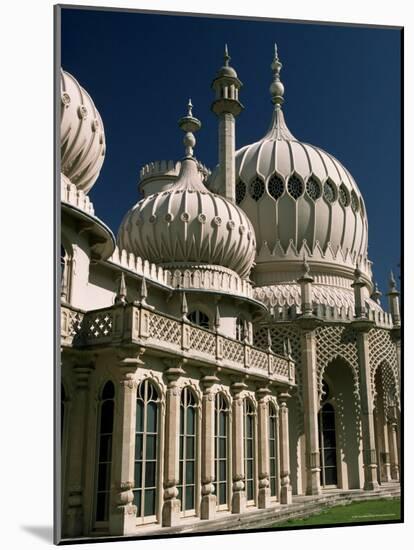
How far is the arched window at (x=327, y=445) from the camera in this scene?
1730 centimetres

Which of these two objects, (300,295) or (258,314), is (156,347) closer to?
(258,314)

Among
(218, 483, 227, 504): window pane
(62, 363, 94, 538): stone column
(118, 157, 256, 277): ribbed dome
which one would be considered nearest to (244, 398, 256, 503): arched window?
(218, 483, 227, 504): window pane

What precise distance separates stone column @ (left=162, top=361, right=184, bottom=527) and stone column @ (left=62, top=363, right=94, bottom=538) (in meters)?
1.29

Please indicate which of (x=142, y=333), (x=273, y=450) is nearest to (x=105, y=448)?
(x=142, y=333)

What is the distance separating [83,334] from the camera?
928cm

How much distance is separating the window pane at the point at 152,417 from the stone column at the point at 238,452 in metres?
2.54

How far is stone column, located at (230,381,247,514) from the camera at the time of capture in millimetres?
11383

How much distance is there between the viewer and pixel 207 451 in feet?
35.7

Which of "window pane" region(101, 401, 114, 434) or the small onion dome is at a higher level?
the small onion dome

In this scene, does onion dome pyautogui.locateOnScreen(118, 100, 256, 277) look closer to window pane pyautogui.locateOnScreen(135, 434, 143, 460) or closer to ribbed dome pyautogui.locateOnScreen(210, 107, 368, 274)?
ribbed dome pyautogui.locateOnScreen(210, 107, 368, 274)

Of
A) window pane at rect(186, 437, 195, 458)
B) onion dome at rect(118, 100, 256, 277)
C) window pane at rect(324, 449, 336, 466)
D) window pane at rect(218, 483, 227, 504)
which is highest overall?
onion dome at rect(118, 100, 256, 277)

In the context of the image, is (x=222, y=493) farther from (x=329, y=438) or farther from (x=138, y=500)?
(x=329, y=438)

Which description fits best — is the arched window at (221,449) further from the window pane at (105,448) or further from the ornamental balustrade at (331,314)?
the ornamental balustrade at (331,314)

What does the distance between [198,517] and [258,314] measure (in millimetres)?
5822
